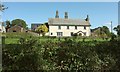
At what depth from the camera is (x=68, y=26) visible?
209 ft

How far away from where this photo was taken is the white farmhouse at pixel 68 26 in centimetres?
6312

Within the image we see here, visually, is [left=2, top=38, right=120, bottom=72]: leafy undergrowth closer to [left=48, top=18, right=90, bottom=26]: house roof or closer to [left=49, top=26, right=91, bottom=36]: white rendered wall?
[left=48, top=18, right=90, bottom=26]: house roof

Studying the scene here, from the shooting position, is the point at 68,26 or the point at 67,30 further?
the point at 67,30

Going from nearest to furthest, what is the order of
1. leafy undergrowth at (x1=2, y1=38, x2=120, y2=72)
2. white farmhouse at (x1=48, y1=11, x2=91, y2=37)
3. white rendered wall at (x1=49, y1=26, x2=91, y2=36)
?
leafy undergrowth at (x1=2, y1=38, x2=120, y2=72) → white rendered wall at (x1=49, y1=26, x2=91, y2=36) → white farmhouse at (x1=48, y1=11, x2=91, y2=37)

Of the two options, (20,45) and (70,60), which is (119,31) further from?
(20,45)

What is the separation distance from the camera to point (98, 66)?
7.87 m

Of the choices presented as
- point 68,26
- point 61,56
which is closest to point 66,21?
point 68,26

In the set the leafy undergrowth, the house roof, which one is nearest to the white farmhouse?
the house roof

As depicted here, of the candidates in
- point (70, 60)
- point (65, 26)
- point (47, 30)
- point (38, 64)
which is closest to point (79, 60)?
point (70, 60)

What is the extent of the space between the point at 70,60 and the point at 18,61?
1.48m

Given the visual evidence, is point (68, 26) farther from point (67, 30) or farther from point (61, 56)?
point (61, 56)

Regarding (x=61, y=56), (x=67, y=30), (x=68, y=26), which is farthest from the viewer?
(x=67, y=30)

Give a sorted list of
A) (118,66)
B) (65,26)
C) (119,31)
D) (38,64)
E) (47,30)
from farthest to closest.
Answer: (65,26)
(47,30)
(119,31)
(118,66)
(38,64)

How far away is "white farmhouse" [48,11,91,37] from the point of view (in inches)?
2485
